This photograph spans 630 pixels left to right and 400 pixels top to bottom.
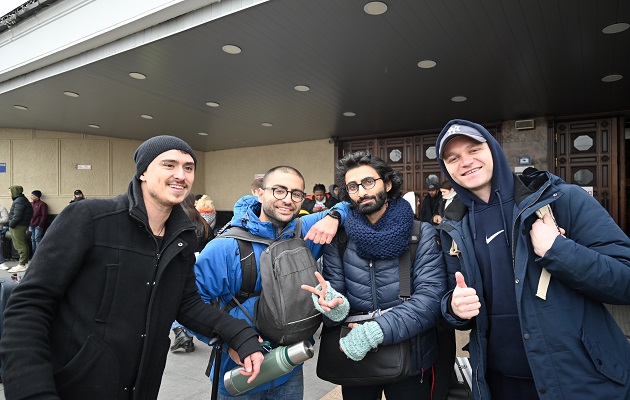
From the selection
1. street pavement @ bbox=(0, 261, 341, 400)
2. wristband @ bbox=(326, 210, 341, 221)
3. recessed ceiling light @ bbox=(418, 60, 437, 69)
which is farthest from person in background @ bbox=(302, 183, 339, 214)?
wristband @ bbox=(326, 210, 341, 221)

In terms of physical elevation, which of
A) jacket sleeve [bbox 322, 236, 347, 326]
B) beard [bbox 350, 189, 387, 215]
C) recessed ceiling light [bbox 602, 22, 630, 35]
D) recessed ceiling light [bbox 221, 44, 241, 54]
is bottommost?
jacket sleeve [bbox 322, 236, 347, 326]

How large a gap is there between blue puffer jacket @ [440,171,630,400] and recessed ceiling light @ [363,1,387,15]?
312cm

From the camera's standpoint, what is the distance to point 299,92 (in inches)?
273

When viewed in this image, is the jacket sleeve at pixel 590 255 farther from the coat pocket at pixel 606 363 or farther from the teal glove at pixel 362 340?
the teal glove at pixel 362 340

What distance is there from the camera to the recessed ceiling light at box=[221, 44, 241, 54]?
4980 millimetres

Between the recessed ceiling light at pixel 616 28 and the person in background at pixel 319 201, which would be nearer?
the recessed ceiling light at pixel 616 28

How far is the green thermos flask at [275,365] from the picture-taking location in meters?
1.62

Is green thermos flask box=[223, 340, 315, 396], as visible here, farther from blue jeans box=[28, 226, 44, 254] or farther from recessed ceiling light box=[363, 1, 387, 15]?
blue jeans box=[28, 226, 44, 254]

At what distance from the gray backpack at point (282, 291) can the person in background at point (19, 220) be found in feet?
33.1

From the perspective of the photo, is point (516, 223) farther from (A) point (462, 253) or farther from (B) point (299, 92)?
(B) point (299, 92)

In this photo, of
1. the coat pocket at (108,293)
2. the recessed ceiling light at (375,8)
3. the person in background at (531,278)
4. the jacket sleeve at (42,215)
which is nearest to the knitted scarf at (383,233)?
the person in background at (531,278)

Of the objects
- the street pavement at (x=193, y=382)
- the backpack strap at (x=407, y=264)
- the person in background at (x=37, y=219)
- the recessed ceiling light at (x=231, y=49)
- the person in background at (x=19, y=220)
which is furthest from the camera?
the person in background at (x=37, y=219)

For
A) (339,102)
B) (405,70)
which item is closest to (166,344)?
(405,70)

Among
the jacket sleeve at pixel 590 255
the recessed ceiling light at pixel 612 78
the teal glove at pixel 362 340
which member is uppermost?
the recessed ceiling light at pixel 612 78
